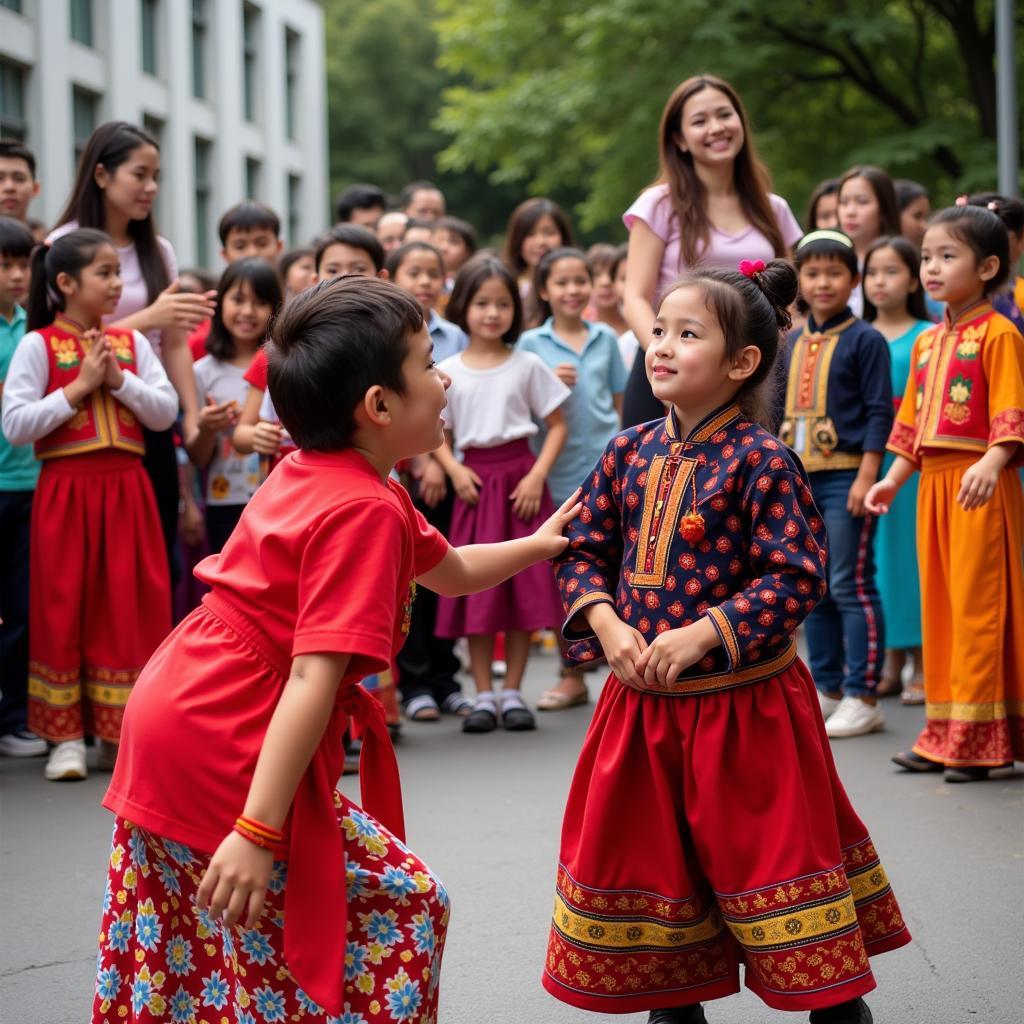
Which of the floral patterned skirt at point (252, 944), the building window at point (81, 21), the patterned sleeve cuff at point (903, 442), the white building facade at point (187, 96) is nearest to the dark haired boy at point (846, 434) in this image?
the patterned sleeve cuff at point (903, 442)

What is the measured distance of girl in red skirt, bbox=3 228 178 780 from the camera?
543 cm

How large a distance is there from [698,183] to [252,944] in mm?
3451

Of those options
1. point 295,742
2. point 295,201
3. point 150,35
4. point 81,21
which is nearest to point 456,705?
point 295,742

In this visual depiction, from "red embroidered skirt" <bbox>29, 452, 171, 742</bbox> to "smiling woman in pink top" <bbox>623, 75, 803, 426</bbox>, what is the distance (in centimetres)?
192

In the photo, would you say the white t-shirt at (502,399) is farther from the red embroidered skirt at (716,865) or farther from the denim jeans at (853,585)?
the red embroidered skirt at (716,865)

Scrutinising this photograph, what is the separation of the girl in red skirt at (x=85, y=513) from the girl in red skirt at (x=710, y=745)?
2899 mm

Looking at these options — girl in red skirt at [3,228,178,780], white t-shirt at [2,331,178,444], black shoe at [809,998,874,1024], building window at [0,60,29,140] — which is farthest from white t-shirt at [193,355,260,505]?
building window at [0,60,29,140]

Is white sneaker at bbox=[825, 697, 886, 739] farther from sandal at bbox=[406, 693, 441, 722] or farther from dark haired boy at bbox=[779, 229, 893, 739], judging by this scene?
sandal at bbox=[406, 693, 441, 722]

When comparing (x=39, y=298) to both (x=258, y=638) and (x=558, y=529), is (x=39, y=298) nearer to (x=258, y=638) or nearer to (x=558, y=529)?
(x=558, y=529)

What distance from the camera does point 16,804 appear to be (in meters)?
5.11

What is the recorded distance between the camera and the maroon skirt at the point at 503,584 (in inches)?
251

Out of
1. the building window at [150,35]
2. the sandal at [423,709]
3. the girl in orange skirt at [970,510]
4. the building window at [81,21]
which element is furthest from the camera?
the building window at [150,35]

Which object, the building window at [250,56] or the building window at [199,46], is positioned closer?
the building window at [199,46]

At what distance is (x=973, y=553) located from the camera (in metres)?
4.99
